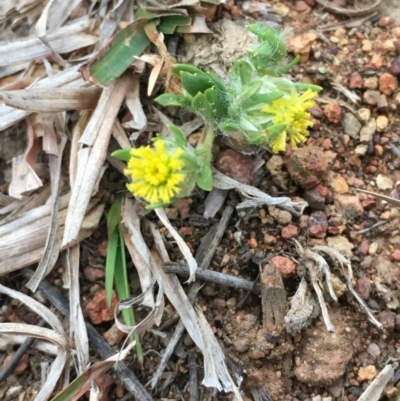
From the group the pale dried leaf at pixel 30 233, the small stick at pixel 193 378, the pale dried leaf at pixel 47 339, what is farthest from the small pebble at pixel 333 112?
the pale dried leaf at pixel 47 339

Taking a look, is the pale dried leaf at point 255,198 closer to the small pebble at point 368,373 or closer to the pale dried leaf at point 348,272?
the pale dried leaf at point 348,272

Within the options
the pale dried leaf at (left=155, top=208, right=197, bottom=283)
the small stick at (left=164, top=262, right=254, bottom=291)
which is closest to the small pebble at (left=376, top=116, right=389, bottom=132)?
the small stick at (left=164, top=262, right=254, bottom=291)

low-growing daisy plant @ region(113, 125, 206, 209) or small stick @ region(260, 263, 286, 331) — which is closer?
low-growing daisy plant @ region(113, 125, 206, 209)

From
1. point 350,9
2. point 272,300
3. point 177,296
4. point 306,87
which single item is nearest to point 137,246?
point 177,296

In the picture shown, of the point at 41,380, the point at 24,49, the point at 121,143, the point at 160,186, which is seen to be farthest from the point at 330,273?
the point at 24,49

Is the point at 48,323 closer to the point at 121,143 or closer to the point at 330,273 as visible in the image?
the point at 121,143

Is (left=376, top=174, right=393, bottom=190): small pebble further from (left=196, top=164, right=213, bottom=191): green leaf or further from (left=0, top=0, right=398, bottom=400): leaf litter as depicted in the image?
(left=196, top=164, right=213, bottom=191): green leaf

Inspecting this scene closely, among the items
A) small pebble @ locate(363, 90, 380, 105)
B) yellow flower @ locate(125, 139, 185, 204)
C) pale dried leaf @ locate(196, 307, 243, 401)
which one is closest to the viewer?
yellow flower @ locate(125, 139, 185, 204)
